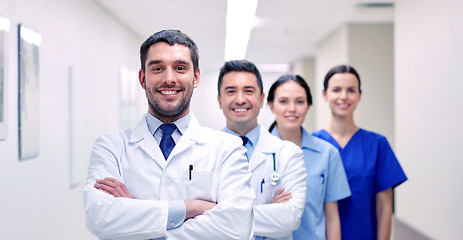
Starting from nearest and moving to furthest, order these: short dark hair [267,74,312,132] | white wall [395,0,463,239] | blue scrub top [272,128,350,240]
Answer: blue scrub top [272,128,350,240] → short dark hair [267,74,312,132] → white wall [395,0,463,239]

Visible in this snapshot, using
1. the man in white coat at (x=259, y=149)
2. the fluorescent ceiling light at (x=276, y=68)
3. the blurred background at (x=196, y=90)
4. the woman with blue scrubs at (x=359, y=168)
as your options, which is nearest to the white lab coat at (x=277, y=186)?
the man in white coat at (x=259, y=149)

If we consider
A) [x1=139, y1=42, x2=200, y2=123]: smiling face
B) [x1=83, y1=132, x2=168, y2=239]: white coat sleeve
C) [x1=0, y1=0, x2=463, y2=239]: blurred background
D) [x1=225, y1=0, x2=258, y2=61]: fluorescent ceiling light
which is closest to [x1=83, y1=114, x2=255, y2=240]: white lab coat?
[x1=83, y1=132, x2=168, y2=239]: white coat sleeve

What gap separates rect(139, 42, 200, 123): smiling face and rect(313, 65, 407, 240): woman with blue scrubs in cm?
97

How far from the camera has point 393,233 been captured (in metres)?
3.67

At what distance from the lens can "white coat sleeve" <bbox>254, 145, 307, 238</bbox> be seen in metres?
1.30

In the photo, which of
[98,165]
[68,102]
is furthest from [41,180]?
[98,165]

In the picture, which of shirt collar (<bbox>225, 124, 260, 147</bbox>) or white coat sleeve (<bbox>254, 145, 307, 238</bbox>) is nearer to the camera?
white coat sleeve (<bbox>254, 145, 307, 238</bbox>)

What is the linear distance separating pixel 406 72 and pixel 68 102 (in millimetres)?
2331

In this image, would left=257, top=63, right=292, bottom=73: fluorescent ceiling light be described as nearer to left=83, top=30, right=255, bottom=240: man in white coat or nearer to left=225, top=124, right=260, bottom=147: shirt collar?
left=225, top=124, right=260, bottom=147: shirt collar

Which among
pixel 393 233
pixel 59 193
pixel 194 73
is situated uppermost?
pixel 194 73

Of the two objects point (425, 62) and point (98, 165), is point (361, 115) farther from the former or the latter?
point (98, 165)

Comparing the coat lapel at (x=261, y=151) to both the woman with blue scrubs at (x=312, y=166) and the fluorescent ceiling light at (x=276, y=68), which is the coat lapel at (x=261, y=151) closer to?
the woman with blue scrubs at (x=312, y=166)

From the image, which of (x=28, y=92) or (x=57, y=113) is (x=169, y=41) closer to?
(x=28, y=92)

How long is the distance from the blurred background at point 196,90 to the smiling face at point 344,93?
1.30 feet
